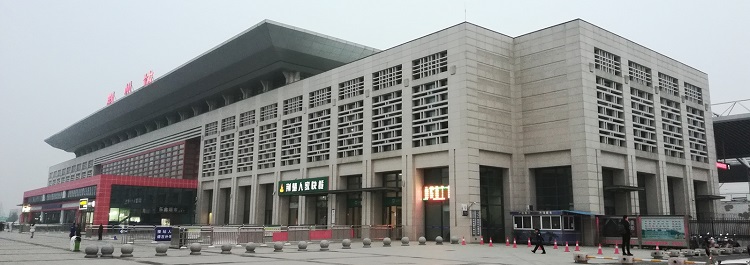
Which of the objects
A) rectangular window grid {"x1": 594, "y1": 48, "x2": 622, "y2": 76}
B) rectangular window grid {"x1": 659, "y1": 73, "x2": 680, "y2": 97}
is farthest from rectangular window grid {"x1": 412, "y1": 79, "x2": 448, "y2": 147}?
rectangular window grid {"x1": 659, "y1": 73, "x2": 680, "y2": 97}

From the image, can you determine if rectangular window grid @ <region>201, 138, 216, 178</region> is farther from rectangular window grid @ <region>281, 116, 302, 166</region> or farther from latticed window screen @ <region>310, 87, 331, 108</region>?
latticed window screen @ <region>310, 87, 331, 108</region>

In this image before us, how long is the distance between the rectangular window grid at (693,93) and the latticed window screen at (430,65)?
28.4 m

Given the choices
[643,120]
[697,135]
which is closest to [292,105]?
[643,120]

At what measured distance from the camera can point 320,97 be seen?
62.1 metres

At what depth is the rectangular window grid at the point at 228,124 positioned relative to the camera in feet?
255

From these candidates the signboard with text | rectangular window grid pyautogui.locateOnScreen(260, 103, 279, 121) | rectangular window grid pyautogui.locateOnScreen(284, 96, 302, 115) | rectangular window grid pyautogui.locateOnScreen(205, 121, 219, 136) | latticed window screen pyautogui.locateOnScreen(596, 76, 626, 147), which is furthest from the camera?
rectangular window grid pyautogui.locateOnScreen(205, 121, 219, 136)

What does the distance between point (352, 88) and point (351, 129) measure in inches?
167

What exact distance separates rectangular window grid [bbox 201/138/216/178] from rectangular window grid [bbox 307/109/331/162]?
2412cm

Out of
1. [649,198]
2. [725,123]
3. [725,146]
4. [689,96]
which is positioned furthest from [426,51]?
[725,146]

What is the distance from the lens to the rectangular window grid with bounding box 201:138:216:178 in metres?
81.0

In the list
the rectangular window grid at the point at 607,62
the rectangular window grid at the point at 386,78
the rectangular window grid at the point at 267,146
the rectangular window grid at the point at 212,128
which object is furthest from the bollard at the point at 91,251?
the rectangular window grid at the point at 212,128

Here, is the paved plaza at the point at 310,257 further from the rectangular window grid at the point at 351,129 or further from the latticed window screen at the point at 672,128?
the latticed window screen at the point at 672,128

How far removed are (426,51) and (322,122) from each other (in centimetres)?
1625

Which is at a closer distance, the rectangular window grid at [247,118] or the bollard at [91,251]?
the bollard at [91,251]
